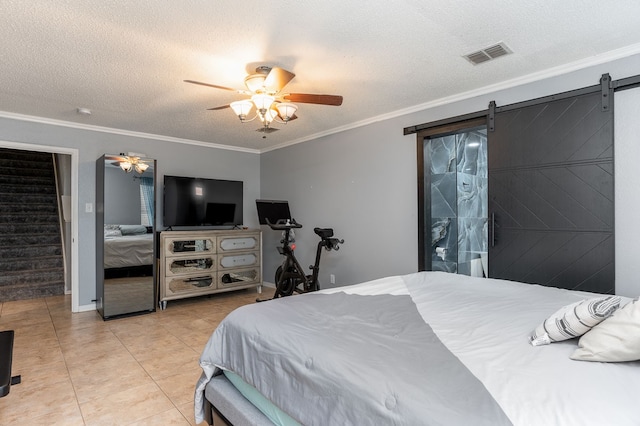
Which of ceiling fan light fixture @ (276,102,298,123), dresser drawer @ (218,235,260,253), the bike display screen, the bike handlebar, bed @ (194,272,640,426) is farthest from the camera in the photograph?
dresser drawer @ (218,235,260,253)

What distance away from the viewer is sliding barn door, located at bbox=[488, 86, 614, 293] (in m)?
2.64

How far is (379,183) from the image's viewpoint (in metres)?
4.20

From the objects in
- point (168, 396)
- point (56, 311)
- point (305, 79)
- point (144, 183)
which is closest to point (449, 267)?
point (305, 79)

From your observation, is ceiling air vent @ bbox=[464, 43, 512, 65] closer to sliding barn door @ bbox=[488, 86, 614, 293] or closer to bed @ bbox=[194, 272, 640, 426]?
sliding barn door @ bbox=[488, 86, 614, 293]

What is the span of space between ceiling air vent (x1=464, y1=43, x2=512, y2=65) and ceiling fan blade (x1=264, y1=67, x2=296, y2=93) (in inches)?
53.2

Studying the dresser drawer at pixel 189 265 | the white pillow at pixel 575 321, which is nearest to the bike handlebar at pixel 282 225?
the dresser drawer at pixel 189 265

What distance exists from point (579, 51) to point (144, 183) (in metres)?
4.65

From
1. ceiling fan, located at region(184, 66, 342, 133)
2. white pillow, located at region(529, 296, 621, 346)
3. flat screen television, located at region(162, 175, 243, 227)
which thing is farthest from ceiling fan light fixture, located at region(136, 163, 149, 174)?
white pillow, located at region(529, 296, 621, 346)

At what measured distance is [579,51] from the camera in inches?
100

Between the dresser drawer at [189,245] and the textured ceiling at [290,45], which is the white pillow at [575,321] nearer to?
the textured ceiling at [290,45]

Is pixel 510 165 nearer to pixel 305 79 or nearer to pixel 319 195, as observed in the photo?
pixel 305 79

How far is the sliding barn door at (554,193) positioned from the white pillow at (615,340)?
5.85ft

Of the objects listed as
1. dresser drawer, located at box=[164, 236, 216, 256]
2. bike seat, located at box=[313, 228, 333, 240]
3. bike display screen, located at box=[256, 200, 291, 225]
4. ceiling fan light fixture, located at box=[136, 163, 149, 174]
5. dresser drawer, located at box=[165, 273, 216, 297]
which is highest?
ceiling fan light fixture, located at box=[136, 163, 149, 174]

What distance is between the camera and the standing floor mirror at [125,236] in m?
4.22
